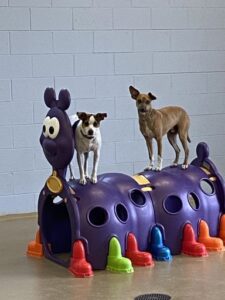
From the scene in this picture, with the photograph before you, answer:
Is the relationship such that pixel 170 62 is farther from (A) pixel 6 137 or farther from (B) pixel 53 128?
(B) pixel 53 128

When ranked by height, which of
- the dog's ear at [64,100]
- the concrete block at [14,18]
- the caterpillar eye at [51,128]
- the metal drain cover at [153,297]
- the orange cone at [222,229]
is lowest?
the metal drain cover at [153,297]

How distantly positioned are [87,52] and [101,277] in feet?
8.74

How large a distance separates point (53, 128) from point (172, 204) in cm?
102

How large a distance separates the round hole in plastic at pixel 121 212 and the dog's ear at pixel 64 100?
73cm

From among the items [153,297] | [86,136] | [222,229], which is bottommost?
[153,297]

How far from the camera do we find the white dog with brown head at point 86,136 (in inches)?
181

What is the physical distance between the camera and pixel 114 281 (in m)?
4.28

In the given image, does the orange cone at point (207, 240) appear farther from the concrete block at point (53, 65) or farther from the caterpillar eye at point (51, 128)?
the concrete block at point (53, 65)

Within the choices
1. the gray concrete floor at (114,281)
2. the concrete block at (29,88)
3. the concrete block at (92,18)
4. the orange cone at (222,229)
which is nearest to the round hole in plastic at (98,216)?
the gray concrete floor at (114,281)

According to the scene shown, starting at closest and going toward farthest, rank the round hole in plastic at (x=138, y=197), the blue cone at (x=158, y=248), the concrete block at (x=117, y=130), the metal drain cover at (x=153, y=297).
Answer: the metal drain cover at (x=153, y=297) < the blue cone at (x=158, y=248) < the round hole in plastic at (x=138, y=197) < the concrete block at (x=117, y=130)

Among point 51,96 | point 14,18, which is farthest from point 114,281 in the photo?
point 14,18

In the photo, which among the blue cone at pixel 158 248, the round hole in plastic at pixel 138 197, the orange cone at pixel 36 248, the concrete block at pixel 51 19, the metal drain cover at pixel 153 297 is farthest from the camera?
the concrete block at pixel 51 19

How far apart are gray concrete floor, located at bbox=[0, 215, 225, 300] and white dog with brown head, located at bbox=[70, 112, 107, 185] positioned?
0.66 metres

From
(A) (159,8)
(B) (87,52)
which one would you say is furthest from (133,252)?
(A) (159,8)
